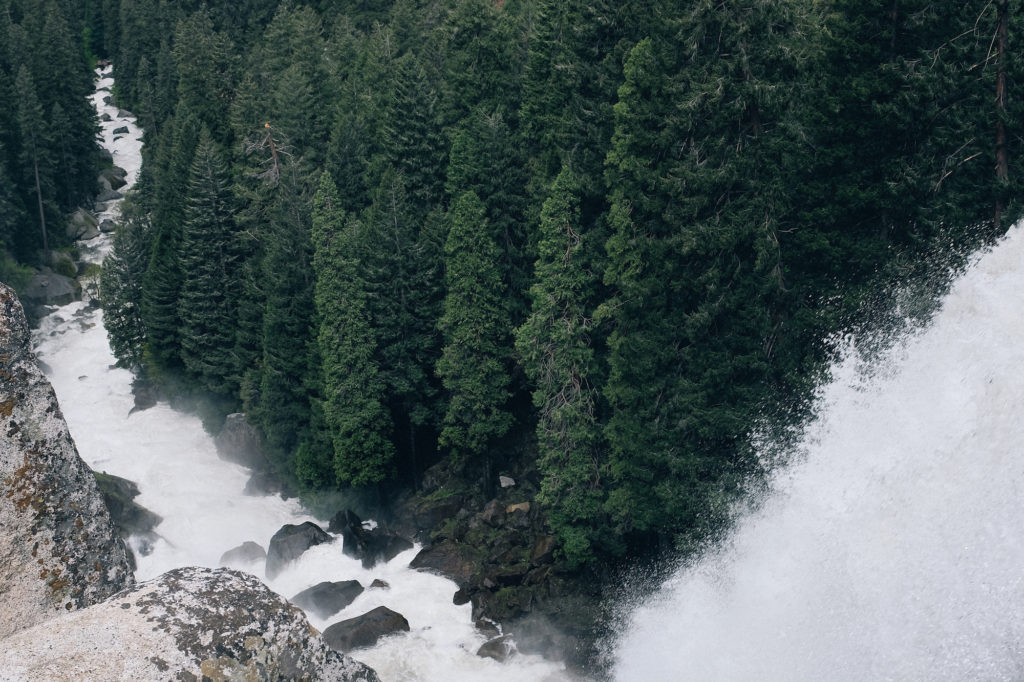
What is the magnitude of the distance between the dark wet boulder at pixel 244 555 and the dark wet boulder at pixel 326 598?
606 centimetres

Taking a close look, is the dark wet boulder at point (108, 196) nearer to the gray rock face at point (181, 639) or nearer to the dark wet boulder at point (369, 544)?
the dark wet boulder at point (369, 544)

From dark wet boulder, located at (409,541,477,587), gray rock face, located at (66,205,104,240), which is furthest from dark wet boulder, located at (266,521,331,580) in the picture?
gray rock face, located at (66,205,104,240)

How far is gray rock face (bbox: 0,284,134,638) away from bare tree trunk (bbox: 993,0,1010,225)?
2403 centimetres

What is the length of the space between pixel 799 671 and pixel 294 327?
3247 cm

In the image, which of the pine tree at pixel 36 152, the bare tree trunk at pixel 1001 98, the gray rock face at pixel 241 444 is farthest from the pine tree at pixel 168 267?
the bare tree trunk at pixel 1001 98

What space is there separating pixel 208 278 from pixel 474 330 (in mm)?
21649

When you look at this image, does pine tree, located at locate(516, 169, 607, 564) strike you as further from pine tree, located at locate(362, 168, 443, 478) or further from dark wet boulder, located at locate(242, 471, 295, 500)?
dark wet boulder, located at locate(242, 471, 295, 500)

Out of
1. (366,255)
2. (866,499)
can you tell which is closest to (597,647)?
(866,499)

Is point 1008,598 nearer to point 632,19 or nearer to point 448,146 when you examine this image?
point 632,19

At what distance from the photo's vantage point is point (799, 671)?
25219mm

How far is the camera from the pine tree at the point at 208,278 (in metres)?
58.7

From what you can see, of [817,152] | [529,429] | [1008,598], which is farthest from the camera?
[529,429]

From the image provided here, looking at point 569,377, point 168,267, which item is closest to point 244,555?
point 569,377

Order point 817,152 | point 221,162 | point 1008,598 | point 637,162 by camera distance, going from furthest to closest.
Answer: point 221,162, point 637,162, point 817,152, point 1008,598
